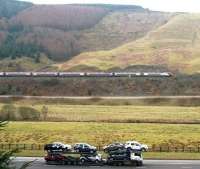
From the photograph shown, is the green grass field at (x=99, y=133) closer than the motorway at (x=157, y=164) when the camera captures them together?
→ No

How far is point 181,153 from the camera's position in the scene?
48.3m

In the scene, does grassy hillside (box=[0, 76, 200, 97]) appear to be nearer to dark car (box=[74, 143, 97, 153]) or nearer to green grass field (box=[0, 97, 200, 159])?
green grass field (box=[0, 97, 200, 159])

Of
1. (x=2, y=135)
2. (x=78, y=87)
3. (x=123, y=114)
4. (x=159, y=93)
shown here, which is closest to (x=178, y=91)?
(x=159, y=93)

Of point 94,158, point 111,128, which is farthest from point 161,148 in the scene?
point 111,128

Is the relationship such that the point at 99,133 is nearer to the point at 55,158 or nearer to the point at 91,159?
the point at 55,158

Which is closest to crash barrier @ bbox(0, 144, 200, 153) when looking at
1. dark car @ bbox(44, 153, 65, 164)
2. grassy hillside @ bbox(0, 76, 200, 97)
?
dark car @ bbox(44, 153, 65, 164)

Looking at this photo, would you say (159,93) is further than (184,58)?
No

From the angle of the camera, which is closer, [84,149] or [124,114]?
[84,149]

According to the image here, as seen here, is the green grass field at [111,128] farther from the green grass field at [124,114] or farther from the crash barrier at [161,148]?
the crash barrier at [161,148]

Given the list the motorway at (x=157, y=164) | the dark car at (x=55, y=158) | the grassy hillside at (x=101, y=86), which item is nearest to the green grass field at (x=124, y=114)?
the grassy hillside at (x=101, y=86)

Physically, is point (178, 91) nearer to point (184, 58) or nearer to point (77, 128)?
point (77, 128)

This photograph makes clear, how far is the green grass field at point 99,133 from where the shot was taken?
56406 mm

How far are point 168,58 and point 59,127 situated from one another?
415 feet

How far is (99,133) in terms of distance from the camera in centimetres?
5969
